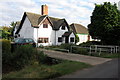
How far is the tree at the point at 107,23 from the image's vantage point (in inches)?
655

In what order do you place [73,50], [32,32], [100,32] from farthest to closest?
1. [32,32]
2. [100,32]
3. [73,50]

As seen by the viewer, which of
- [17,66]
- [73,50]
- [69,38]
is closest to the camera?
[17,66]

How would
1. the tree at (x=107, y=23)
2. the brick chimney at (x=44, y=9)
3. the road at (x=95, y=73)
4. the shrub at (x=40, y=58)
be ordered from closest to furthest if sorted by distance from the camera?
the road at (x=95, y=73) < the shrub at (x=40, y=58) < the tree at (x=107, y=23) < the brick chimney at (x=44, y=9)

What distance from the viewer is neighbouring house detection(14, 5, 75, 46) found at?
22.2 m

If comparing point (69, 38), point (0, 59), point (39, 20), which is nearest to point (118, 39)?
point (69, 38)

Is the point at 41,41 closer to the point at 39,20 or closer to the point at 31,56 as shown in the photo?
the point at 39,20

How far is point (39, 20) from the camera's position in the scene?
23344 millimetres

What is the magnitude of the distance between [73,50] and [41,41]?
930 centimetres

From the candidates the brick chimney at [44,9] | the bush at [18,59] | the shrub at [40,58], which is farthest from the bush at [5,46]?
the brick chimney at [44,9]

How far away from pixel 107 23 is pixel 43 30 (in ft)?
39.4

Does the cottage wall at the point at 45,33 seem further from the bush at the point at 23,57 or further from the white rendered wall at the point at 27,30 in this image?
the bush at the point at 23,57

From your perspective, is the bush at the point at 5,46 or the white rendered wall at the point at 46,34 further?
the white rendered wall at the point at 46,34

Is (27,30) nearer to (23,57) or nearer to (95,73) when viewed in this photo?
(23,57)

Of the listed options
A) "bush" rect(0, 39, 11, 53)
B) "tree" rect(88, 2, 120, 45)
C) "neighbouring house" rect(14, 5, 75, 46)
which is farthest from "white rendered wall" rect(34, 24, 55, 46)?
"bush" rect(0, 39, 11, 53)
